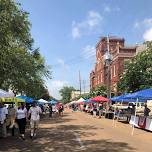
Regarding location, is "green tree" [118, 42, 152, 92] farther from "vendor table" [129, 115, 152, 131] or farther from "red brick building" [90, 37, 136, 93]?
"red brick building" [90, 37, 136, 93]

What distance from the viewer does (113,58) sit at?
3196 inches

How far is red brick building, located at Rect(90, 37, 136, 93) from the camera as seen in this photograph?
76250 mm

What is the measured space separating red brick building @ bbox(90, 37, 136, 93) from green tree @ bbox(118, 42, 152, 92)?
726 inches

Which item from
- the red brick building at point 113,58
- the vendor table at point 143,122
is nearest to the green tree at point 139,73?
the vendor table at point 143,122

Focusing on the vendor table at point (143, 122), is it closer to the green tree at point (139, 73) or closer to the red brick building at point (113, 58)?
the green tree at point (139, 73)

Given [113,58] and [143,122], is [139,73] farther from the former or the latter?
[113,58]

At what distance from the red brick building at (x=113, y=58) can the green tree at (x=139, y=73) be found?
1845cm

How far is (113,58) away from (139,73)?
117ft

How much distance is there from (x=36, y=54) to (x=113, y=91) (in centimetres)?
3933

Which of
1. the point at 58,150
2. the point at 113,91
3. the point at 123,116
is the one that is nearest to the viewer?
the point at 58,150

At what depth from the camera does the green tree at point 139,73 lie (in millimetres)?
43656

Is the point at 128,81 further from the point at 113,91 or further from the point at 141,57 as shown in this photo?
the point at 113,91

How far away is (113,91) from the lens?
79812 mm

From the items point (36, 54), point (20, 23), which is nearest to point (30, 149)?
point (20, 23)
